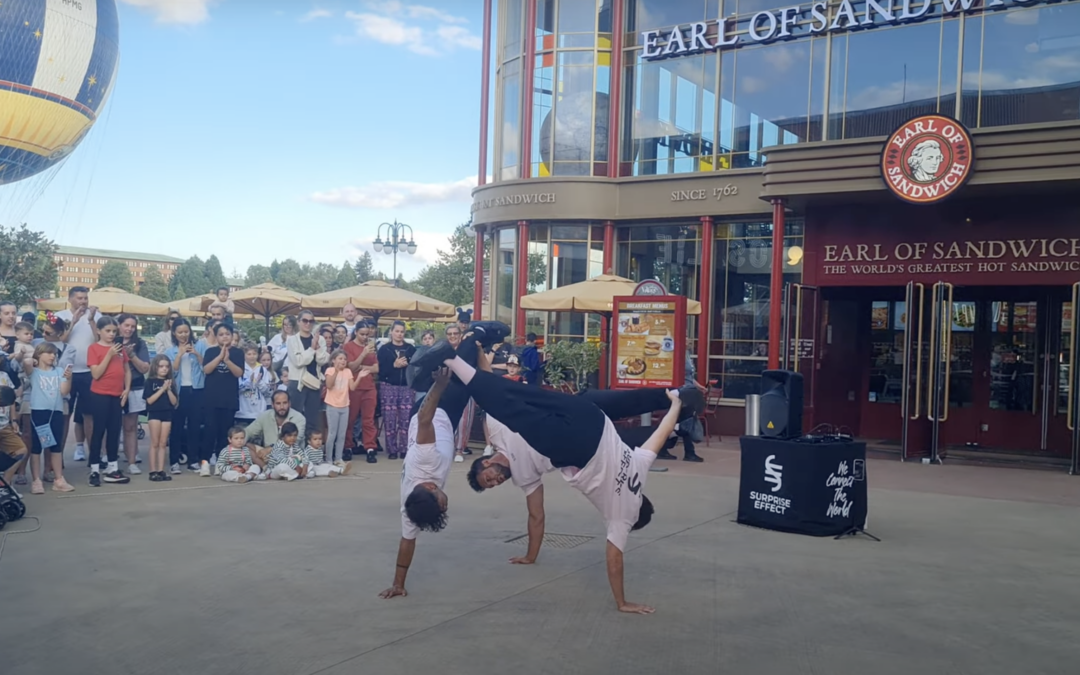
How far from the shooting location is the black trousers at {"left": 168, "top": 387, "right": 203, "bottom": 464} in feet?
38.0

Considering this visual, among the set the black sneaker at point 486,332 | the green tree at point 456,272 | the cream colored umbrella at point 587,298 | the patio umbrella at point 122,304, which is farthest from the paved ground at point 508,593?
the green tree at point 456,272

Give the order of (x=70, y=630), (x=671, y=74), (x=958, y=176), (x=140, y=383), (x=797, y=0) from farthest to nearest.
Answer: (x=671, y=74) → (x=797, y=0) → (x=958, y=176) → (x=140, y=383) → (x=70, y=630)

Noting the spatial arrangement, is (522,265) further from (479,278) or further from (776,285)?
(776,285)

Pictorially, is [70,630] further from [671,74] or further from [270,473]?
[671,74]

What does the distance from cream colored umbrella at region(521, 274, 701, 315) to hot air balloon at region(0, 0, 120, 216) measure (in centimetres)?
935

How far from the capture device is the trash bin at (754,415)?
9.16m

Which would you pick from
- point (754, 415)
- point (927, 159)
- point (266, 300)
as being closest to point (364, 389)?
point (754, 415)

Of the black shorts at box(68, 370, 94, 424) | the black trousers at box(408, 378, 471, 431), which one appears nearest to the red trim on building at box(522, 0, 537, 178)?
the black shorts at box(68, 370, 94, 424)

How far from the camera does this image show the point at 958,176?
44.2 ft

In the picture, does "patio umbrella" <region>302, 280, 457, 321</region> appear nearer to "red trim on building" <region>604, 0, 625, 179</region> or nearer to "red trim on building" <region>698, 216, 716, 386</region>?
"red trim on building" <region>604, 0, 625, 179</region>

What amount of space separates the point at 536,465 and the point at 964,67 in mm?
12301

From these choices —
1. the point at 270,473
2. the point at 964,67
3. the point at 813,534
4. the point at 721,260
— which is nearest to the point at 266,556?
the point at 270,473

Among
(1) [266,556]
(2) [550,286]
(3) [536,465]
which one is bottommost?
(1) [266,556]

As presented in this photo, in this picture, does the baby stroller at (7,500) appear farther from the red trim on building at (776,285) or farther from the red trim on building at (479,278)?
the red trim on building at (479,278)
